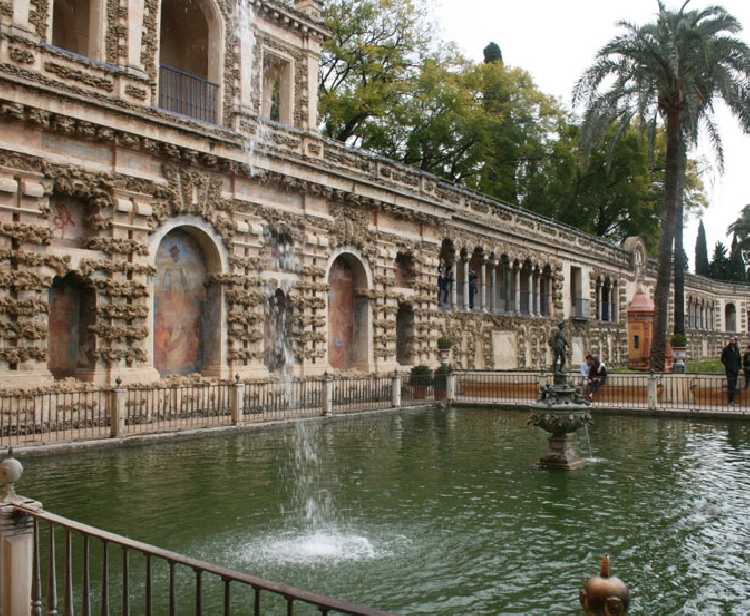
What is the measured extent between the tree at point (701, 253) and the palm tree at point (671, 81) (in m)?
56.2

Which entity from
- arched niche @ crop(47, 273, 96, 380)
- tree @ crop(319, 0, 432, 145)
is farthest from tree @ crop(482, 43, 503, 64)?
arched niche @ crop(47, 273, 96, 380)

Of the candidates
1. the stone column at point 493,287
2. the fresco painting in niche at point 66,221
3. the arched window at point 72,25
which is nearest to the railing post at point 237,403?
the fresco painting in niche at point 66,221

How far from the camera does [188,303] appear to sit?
20.9 metres

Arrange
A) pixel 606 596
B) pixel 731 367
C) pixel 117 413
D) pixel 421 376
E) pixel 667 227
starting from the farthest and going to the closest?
pixel 667 227 → pixel 421 376 → pixel 731 367 → pixel 117 413 → pixel 606 596

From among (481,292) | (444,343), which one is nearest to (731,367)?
Result: (444,343)

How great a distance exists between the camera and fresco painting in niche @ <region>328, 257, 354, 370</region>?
2634 cm

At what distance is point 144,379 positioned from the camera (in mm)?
18344

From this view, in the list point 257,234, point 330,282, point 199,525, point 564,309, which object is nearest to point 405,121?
point 564,309

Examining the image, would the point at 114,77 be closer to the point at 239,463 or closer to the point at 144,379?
the point at 144,379

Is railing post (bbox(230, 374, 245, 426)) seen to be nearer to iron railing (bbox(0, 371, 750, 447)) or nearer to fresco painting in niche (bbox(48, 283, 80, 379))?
iron railing (bbox(0, 371, 750, 447))

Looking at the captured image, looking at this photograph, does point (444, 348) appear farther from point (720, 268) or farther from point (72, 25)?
point (720, 268)

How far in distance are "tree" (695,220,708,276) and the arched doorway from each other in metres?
72.0

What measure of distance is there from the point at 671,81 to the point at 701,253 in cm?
5980

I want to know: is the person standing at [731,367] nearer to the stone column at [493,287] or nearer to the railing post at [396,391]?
the railing post at [396,391]
